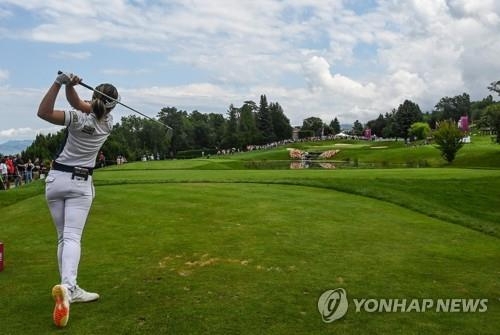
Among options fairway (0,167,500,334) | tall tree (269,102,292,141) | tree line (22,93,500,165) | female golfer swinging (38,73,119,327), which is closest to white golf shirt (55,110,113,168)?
female golfer swinging (38,73,119,327)

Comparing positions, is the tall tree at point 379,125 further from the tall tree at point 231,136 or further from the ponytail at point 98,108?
the ponytail at point 98,108

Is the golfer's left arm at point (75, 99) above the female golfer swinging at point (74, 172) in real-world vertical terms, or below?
above

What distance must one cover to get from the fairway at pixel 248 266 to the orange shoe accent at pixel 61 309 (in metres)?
0.14

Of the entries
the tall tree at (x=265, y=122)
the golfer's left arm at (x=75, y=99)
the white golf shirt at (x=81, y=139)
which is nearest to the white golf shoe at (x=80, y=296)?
the white golf shirt at (x=81, y=139)

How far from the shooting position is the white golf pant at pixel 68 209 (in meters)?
6.45

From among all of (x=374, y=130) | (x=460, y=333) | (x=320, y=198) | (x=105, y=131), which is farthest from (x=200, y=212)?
(x=374, y=130)

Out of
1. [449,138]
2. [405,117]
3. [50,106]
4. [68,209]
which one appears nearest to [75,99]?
[50,106]

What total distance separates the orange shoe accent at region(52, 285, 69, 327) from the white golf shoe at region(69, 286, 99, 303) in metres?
0.50

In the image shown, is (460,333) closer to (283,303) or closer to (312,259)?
(283,303)

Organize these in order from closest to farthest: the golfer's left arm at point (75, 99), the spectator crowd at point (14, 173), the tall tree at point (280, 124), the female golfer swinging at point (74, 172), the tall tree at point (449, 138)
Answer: the golfer's left arm at point (75, 99), the female golfer swinging at point (74, 172), the spectator crowd at point (14, 173), the tall tree at point (449, 138), the tall tree at point (280, 124)

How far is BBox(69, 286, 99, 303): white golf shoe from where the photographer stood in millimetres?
6367

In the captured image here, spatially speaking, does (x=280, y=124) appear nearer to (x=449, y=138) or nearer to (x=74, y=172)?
(x=449, y=138)

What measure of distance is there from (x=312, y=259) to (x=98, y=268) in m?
3.57

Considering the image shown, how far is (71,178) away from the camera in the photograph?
6523 millimetres
